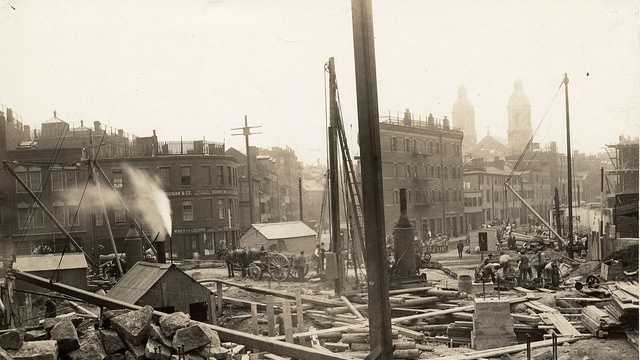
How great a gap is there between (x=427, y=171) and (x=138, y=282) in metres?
44.5

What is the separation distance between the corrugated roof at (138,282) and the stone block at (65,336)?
3.24 metres

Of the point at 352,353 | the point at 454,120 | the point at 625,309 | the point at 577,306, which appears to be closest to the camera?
the point at 625,309

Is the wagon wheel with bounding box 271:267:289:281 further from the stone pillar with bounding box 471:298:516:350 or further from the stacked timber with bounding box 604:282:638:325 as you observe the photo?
the stacked timber with bounding box 604:282:638:325

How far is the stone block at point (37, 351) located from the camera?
6695 millimetres

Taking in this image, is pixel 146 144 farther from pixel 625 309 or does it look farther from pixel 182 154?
pixel 625 309

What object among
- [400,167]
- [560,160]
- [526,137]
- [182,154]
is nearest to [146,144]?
[182,154]

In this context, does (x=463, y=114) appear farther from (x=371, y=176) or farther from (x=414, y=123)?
(x=371, y=176)

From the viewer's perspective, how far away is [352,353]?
37.1ft

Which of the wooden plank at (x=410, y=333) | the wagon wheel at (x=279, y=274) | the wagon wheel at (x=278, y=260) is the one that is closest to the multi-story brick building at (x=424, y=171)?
the wagon wheel at (x=278, y=260)

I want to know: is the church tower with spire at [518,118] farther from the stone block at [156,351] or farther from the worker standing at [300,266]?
the stone block at [156,351]

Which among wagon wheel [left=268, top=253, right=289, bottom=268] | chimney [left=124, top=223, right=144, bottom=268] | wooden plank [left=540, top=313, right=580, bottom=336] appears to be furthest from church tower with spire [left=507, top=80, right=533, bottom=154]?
wooden plank [left=540, top=313, right=580, bottom=336]

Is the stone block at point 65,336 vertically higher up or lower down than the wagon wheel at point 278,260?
higher up

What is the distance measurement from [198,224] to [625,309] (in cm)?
3458

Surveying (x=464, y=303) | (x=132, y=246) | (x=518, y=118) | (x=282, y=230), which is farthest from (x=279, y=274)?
(x=518, y=118)
